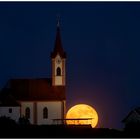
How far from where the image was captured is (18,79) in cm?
6469

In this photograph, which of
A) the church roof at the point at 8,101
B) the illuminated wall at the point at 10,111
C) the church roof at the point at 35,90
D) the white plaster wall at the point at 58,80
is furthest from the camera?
the white plaster wall at the point at 58,80

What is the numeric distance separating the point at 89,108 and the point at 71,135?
3051cm

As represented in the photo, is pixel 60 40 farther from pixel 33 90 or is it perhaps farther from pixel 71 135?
pixel 71 135

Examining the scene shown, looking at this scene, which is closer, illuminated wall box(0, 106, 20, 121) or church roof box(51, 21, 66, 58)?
illuminated wall box(0, 106, 20, 121)

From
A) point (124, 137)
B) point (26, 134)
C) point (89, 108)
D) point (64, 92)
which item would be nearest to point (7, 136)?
point (26, 134)

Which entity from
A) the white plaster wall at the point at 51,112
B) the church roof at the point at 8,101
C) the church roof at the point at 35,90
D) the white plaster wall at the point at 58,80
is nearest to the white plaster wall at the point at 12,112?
the church roof at the point at 8,101

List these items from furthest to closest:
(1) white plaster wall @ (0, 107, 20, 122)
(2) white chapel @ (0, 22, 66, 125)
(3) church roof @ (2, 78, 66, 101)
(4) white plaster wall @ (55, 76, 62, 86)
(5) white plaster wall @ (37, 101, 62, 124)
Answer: (4) white plaster wall @ (55, 76, 62, 86)
(3) church roof @ (2, 78, 66, 101)
(5) white plaster wall @ (37, 101, 62, 124)
(2) white chapel @ (0, 22, 66, 125)
(1) white plaster wall @ (0, 107, 20, 122)

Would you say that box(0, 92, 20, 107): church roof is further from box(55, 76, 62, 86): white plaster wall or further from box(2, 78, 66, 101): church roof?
box(55, 76, 62, 86): white plaster wall

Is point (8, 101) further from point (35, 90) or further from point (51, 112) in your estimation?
point (35, 90)

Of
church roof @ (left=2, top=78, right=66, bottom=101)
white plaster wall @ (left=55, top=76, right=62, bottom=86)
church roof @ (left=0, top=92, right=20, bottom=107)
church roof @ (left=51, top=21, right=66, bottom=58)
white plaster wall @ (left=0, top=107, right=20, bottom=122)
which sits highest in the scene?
church roof @ (left=51, top=21, right=66, bottom=58)

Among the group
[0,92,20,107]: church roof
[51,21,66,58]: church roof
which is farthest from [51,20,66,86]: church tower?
[0,92,20,107]: church roof

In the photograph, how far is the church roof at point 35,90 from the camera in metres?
62.4

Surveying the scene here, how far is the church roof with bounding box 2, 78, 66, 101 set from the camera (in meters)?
62.4

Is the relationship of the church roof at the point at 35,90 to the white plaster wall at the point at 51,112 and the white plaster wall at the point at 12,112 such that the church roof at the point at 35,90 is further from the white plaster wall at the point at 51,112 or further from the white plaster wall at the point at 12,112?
the white plaster wall at the point at 12,112
